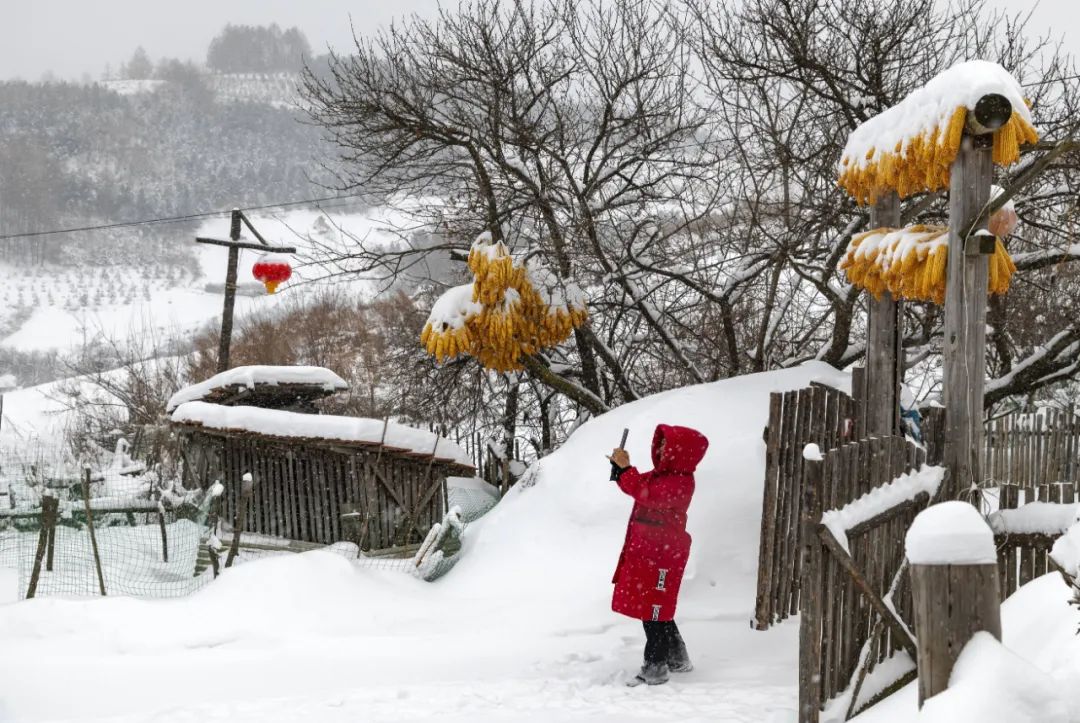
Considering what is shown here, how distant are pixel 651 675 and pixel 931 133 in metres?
3.67

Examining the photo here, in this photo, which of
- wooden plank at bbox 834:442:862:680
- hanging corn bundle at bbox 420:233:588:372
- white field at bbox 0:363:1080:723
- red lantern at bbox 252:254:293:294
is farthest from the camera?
red lantern at bbox 252:254:293:294

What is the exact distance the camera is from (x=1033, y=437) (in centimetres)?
1560

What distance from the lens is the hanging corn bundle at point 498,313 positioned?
9.74 metres

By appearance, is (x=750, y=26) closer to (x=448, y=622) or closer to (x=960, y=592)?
(x=448, y=622)

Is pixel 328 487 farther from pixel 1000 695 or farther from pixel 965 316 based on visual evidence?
pixel 1000 695

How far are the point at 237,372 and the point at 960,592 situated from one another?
13132 mm

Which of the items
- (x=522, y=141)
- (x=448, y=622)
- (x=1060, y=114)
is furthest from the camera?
(x=522, y=141)

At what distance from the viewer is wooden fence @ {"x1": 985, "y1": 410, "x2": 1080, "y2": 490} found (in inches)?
596

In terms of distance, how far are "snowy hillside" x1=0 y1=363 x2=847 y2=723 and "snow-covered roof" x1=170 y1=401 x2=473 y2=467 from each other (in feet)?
8.46

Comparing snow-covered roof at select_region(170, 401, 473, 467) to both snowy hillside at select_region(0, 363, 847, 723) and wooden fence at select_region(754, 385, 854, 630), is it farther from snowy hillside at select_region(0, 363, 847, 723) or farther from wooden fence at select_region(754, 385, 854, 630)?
wooden fence at select_region(754, 385, 854, 630)

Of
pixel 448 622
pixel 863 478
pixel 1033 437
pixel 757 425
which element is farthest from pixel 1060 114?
pixel 448 622

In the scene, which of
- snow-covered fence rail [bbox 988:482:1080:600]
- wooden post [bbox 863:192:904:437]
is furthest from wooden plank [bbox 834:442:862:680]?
wooden post [bbox 863:192:904:437]

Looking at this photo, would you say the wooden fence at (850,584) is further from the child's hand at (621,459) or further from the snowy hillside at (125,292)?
the snowy hillside at (125,292)

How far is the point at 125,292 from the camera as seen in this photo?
417 ft
